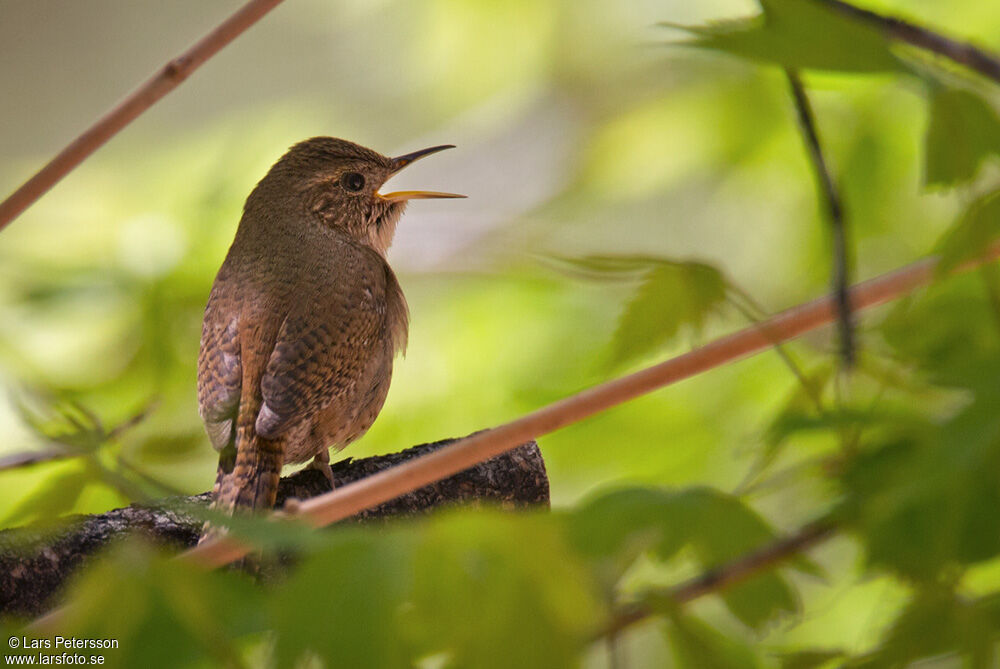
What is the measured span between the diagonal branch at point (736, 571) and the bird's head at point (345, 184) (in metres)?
1.40

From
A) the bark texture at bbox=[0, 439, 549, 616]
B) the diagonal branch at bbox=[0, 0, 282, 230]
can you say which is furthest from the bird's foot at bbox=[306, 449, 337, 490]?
the diagonal branch at bbox=[0, 0, 282, 230]

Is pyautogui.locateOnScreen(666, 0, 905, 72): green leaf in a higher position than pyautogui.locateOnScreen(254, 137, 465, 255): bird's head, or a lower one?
higher

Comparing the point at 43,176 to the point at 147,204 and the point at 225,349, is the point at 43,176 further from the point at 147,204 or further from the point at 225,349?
the point at 147,204

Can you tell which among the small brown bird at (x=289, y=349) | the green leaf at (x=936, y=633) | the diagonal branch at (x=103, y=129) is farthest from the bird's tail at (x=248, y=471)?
the green leaf at (x=936, y=633)

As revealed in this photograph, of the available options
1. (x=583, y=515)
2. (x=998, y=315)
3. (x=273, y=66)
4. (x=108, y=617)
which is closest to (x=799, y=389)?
(x=998, y=315)

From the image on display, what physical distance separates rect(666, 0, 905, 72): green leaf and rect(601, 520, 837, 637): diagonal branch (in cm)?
24

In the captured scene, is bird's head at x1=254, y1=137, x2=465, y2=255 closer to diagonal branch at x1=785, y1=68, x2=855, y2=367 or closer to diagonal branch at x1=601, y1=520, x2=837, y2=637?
diagonal branch at x1=785, y1=68, x2=855, y2=367

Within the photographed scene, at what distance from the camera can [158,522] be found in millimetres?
959

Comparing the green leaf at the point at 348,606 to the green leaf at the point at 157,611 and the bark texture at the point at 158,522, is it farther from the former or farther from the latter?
the bark texture at the point at 158,522

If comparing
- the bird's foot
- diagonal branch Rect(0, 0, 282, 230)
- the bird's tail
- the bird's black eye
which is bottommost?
the bird's foot

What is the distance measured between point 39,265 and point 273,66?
2346mm

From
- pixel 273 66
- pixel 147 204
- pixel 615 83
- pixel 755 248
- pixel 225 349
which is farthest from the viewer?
pixel 273 66

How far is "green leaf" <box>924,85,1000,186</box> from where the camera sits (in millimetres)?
510

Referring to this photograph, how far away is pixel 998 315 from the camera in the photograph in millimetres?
514
